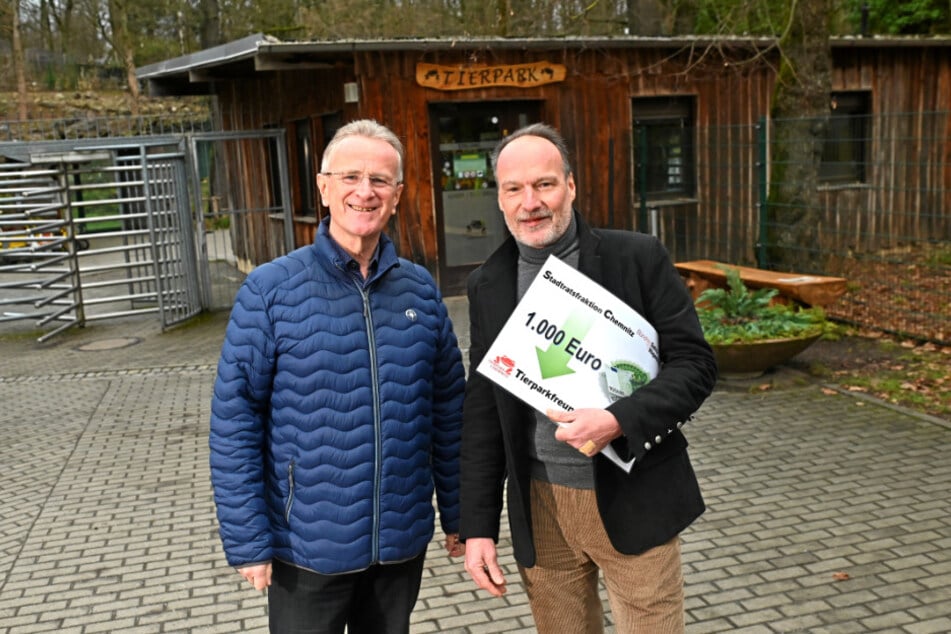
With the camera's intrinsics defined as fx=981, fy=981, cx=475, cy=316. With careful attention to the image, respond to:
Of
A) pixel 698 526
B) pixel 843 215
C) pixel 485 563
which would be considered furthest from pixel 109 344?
pixel 843 215

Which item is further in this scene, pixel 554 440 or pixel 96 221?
pixel 96 221

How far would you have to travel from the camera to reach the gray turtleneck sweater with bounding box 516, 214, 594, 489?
2758 mm

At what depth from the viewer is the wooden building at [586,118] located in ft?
41.9

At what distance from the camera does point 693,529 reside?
210 inches

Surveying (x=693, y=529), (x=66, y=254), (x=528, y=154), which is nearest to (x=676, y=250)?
(x=66, y=254)

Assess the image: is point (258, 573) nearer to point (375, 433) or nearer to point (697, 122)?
point (375, 433)

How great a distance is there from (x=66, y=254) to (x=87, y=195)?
14.8 meters

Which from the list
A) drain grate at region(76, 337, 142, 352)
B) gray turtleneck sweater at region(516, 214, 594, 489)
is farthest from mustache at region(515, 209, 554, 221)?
drain grate at region(76, 337, 142, 352)

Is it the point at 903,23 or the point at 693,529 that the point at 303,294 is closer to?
the point at 693,529

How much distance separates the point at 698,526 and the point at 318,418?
10.6 feet

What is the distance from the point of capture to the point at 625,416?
254cm

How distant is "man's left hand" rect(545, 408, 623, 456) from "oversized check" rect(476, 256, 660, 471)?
0.05 m

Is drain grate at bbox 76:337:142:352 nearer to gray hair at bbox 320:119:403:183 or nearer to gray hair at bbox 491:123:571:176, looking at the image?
gray hair at bbox 320:119:403:183

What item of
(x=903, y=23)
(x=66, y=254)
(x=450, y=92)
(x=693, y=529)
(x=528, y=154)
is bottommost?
(x=693, y=529)
